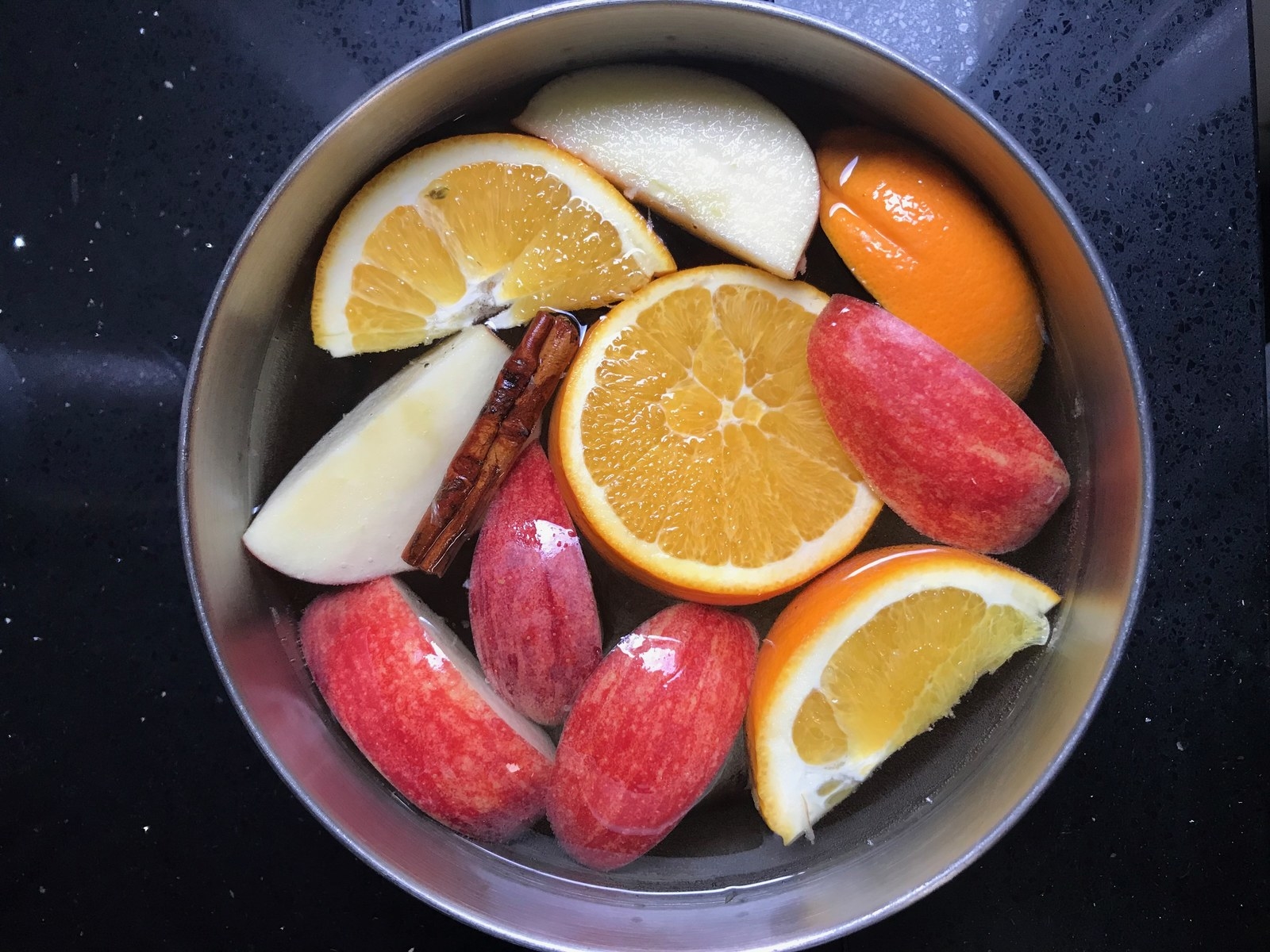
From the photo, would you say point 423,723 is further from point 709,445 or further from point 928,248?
point 928,248

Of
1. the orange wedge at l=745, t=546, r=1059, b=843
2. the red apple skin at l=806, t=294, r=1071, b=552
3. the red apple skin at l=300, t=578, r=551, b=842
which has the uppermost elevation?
the red apple skin at l=806, t=294, r=1071, b=552

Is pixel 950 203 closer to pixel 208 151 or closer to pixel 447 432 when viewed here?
pixel 447 432

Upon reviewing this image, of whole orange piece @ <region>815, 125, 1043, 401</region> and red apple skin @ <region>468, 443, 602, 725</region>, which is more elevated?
whole orange piece @ <region>815, 125, 1043, 401</region>

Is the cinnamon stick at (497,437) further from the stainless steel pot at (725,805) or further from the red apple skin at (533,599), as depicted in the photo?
the stainless steel pot at (725,805)

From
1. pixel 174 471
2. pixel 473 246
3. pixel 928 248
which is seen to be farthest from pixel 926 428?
pixel 174 471

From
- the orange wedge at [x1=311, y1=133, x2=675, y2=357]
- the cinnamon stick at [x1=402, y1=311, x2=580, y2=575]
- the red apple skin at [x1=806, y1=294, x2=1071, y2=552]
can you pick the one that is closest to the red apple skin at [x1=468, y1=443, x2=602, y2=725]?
the cinnamon stick at [x1=402, y1=311, x2=580, y2=575]

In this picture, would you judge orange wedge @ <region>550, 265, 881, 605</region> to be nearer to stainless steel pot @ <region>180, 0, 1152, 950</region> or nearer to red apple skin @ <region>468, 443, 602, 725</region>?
red apple skin @ <region>468, 443, 602, 725</region>

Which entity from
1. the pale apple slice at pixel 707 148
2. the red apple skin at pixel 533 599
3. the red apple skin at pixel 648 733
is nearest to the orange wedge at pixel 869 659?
the red apple skin at pixel 648 733
